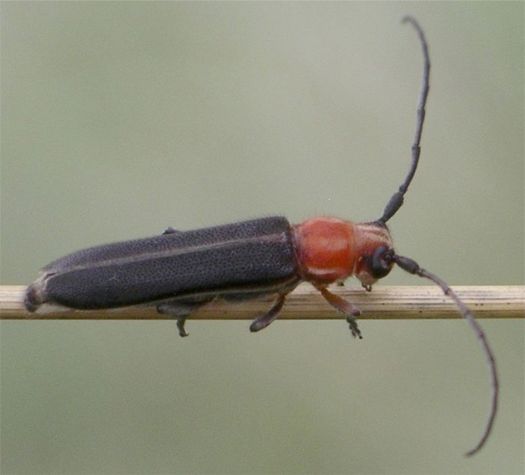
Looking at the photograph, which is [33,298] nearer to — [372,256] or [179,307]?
[179,307]

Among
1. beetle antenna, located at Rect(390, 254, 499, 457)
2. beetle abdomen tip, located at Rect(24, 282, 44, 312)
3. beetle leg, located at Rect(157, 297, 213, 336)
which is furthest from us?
beetle leg, located at Rect(157, 297, 213, 336)

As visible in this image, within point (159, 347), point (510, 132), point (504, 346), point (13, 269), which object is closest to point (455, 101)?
point (510, 132)

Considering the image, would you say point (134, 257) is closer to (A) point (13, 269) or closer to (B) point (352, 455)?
A: (A) point (13, 269)

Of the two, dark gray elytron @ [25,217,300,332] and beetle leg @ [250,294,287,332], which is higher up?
dark gray elytron @ [25,217,300,332]

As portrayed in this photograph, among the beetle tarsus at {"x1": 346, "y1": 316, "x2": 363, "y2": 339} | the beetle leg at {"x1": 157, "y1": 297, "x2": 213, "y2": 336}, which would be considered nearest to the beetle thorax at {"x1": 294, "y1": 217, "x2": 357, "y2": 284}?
the beetle tarsus at {"x1": 346, "y1": 316, "x2": 363, "y2": 339}

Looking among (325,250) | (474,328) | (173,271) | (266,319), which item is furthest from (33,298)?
(474,328)

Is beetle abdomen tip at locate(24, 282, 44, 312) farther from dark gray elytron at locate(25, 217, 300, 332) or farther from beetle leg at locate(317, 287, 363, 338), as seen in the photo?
beetle leg at locate(317, 287, 363, 338)

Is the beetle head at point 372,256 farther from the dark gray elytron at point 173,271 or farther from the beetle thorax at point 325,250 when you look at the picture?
the dark gray elytron at point 173,271
